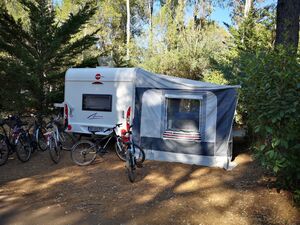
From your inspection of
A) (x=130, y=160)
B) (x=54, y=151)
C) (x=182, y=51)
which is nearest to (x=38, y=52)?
(x=54, y=151)

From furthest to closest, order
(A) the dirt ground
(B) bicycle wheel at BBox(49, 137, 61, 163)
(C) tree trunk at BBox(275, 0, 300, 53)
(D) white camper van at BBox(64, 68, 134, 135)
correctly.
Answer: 1. (D) white camper van at BBox(64, 68, 134, 135)
2. (B) bicycle wheel at BBox(49, 137, 61, 163)
3. (C) tree trunk at BBox(275, 0, 300, 53)
4. (A) the dirt ground

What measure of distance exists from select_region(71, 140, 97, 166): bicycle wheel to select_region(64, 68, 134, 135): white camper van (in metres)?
0.87

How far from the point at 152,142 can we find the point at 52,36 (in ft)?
21.1

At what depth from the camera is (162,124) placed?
7.62m

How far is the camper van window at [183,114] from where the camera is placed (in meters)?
7.36

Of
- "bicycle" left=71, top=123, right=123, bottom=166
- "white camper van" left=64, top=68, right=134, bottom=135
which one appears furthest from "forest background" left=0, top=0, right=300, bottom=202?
"bicycle" left=71, top=123, right=123, bottom=166

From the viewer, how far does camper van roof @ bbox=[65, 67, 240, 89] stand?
7.42 metres

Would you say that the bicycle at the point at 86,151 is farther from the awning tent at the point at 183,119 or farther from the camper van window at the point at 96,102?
the camper van window at the point at 96,102

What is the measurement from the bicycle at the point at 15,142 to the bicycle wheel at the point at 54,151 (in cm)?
67

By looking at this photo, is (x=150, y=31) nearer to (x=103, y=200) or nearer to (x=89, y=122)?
(x=89, y=122)

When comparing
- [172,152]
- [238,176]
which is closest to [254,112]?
[238,176]

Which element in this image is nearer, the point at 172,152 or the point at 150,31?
the point at 172,152

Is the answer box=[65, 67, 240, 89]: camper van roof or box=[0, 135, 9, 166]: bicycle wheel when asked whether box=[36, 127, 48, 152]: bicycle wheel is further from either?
A: box=[65, 67, 240, 89]: camper van roof

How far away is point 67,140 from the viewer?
30.5 feet
